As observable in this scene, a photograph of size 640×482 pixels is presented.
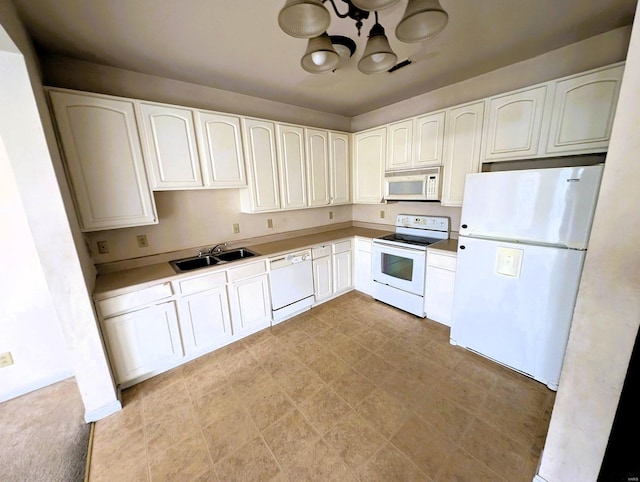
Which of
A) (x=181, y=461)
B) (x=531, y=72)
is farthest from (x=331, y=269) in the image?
(x=531, y=72)

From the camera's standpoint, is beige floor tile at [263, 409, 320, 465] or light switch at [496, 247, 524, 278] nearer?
beige floor tile at [263, 409, 320, 465]

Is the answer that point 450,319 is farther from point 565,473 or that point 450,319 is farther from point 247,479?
point 247,479

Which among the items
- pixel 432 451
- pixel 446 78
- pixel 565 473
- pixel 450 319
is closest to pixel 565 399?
pixel 565 473

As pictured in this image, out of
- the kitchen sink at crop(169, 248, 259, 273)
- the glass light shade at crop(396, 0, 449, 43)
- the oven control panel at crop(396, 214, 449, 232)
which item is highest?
the glass light shade at crop(396, 0, 449, 43)

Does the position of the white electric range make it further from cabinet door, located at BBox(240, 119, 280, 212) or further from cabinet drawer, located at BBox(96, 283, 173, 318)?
cabinet drawer, located at BBox(96, 283, 173, 318)

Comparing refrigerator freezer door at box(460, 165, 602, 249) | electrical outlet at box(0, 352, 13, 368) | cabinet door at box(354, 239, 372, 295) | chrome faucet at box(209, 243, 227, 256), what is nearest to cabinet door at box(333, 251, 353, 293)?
cabinet door at box(354, 239, 372, 295)

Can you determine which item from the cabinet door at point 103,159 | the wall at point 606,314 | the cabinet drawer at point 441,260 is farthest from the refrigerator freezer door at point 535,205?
the cabinet door at point 103,159

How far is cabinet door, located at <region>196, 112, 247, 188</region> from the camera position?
2.30 meters

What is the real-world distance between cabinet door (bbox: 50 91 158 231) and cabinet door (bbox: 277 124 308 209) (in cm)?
134

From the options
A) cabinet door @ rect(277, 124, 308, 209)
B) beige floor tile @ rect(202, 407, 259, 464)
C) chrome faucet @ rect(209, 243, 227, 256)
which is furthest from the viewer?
cabinet door @ rect(277, 124, 308, 209)

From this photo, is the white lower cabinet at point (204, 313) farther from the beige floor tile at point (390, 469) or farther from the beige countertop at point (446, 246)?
the beige countertop at point (446, 246)

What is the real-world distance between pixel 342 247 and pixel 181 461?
99.1 inches

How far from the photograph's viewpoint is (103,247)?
2.17 meters

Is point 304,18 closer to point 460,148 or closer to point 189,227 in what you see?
point 460,148
